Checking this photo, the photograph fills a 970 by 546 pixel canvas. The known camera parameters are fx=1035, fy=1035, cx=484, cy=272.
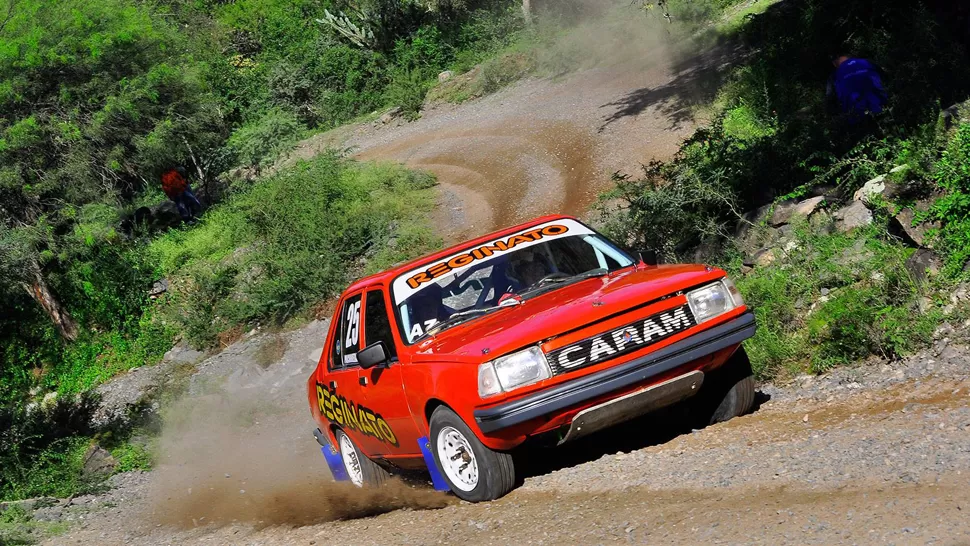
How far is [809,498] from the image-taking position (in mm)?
4984

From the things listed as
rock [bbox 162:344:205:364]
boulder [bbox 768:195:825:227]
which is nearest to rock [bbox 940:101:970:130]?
boulder [bbox 768:195:825:227]

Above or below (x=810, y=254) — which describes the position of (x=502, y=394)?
above

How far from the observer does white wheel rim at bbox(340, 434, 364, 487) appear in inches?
328

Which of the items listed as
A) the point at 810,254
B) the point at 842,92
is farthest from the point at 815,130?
the point at 810,254

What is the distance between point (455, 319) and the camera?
682cm

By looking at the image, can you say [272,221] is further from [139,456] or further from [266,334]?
[139,456]

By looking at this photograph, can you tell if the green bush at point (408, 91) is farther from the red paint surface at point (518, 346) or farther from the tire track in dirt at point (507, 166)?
the red paint surface at point (518, 346)

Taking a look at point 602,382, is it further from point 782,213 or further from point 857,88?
point 857,88

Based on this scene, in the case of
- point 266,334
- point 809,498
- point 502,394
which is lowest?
point 266,334

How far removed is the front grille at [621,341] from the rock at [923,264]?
3103 mm

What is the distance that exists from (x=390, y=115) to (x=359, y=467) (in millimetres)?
23232

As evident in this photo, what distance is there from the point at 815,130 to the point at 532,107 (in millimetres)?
14704

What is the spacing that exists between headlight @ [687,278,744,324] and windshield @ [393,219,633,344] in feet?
3.20

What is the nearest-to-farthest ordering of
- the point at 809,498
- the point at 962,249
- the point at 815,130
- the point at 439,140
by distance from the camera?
the point at 809,498 < the point at 962,249 < the point at 815,130 < the point at 439,140
